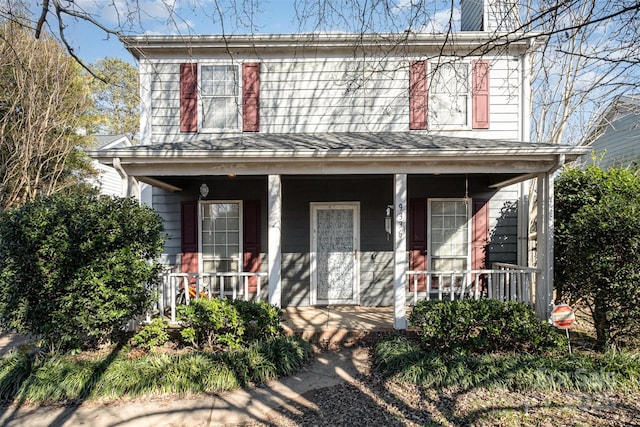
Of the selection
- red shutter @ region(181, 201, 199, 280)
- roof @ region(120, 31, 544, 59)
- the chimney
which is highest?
the chimney

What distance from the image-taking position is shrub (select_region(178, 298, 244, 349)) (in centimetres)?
492

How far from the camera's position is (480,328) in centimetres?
491

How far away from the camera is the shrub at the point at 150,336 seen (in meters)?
4.93

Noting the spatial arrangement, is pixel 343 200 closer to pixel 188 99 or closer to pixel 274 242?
pixel 274 242

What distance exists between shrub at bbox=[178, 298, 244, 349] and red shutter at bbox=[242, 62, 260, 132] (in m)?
3.85

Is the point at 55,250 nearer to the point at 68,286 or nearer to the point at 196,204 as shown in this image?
the point at 68,286

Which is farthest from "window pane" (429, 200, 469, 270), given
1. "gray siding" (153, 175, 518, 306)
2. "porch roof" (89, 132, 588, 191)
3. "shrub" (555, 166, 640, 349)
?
"shrub" (555, 166, 640, 349)

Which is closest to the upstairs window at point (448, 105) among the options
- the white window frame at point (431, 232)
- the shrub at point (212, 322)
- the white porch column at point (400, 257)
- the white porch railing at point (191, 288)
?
the white window frame at point (431, 232)

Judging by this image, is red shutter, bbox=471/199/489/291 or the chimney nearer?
Answer: red shutter, bbox=471/199/489/291

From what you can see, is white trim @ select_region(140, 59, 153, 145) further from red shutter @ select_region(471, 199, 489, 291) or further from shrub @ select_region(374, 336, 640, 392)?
red shutter @ select_region(471, 199, 489, 291)

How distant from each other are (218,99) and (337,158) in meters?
3.48

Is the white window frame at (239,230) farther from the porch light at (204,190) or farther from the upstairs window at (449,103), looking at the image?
the upstairs window at (449,103)

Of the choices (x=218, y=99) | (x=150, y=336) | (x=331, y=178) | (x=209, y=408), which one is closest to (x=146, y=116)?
(x=218, y=99)

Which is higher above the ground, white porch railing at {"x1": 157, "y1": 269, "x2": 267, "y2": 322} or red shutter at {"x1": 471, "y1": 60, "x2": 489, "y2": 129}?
red shutter at {"x1": 471, "y1": 60, "x2": 489, "y2": 129}
